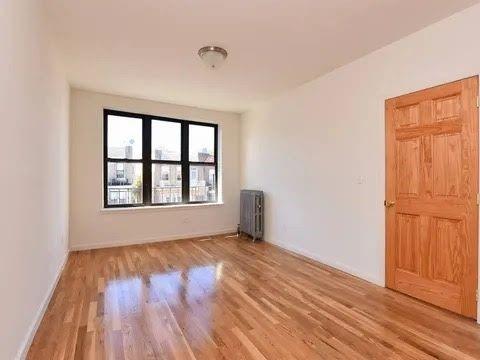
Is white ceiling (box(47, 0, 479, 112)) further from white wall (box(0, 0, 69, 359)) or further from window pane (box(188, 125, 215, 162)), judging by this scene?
window pane (box(188, 125, 215, 162))

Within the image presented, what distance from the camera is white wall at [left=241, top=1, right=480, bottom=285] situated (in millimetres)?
2463

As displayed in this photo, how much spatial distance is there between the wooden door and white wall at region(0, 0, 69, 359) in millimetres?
3206

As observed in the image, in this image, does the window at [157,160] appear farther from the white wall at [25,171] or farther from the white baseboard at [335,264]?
the white baseboard at [335,264]

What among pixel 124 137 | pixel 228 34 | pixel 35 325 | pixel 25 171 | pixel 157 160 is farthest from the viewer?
pixel 157 160

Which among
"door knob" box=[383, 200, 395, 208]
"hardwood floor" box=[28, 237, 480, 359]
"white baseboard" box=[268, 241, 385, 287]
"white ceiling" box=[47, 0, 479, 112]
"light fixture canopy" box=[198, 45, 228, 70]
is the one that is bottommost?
"hardwood floor" box=[28, 237, 480, 359]


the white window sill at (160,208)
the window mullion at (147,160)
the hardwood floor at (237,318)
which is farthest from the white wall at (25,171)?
the window mullion at (147,160)

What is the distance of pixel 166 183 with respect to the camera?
518cm

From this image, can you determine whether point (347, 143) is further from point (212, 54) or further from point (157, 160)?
point (157, 160)

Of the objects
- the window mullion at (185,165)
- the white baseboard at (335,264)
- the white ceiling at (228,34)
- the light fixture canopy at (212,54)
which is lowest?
the white baseboard at (335,264)

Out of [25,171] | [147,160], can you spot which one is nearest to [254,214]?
[147,160]

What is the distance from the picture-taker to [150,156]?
498 cm

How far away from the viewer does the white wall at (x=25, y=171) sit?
1425mm

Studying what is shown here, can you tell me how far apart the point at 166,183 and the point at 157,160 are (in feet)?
1.57

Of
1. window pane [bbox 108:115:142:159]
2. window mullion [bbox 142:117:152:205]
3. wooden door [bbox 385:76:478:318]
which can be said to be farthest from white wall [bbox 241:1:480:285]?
window pane [bbox 108:115:142:159]
